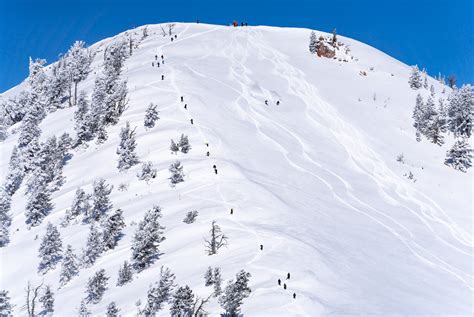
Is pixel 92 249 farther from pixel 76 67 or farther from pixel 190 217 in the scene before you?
pixel 76 67

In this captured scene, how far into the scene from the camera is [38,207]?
37.9m

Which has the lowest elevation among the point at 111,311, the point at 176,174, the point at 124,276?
the point at 111,311

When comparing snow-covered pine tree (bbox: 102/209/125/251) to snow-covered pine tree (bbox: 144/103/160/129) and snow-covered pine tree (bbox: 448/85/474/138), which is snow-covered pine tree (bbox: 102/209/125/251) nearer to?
snow-covered pine tree (bbox: 144/103/160/129)

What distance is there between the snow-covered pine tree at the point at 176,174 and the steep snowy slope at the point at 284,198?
0.73 m

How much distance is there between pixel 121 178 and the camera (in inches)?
1542

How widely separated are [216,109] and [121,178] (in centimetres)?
1819

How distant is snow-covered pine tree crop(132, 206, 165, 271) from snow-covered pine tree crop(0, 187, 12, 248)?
13651 millimetres

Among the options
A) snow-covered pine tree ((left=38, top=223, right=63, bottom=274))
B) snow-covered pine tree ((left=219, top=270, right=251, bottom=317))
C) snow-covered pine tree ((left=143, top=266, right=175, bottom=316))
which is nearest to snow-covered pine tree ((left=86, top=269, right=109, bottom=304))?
snow-covered pine tree ((left=143, top=266, right=175, bottom=316))

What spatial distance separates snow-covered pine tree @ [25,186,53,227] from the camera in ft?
123

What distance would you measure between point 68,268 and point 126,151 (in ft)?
47.0

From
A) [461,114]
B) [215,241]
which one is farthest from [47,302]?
[461,114]

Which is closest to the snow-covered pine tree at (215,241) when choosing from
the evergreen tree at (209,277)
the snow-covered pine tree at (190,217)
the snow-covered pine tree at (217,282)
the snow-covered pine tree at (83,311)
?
the snow-covered pine tree at (190,217)

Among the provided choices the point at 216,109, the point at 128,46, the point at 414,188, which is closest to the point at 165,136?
the point at 216,109

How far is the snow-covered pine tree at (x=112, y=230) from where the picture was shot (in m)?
30.3
